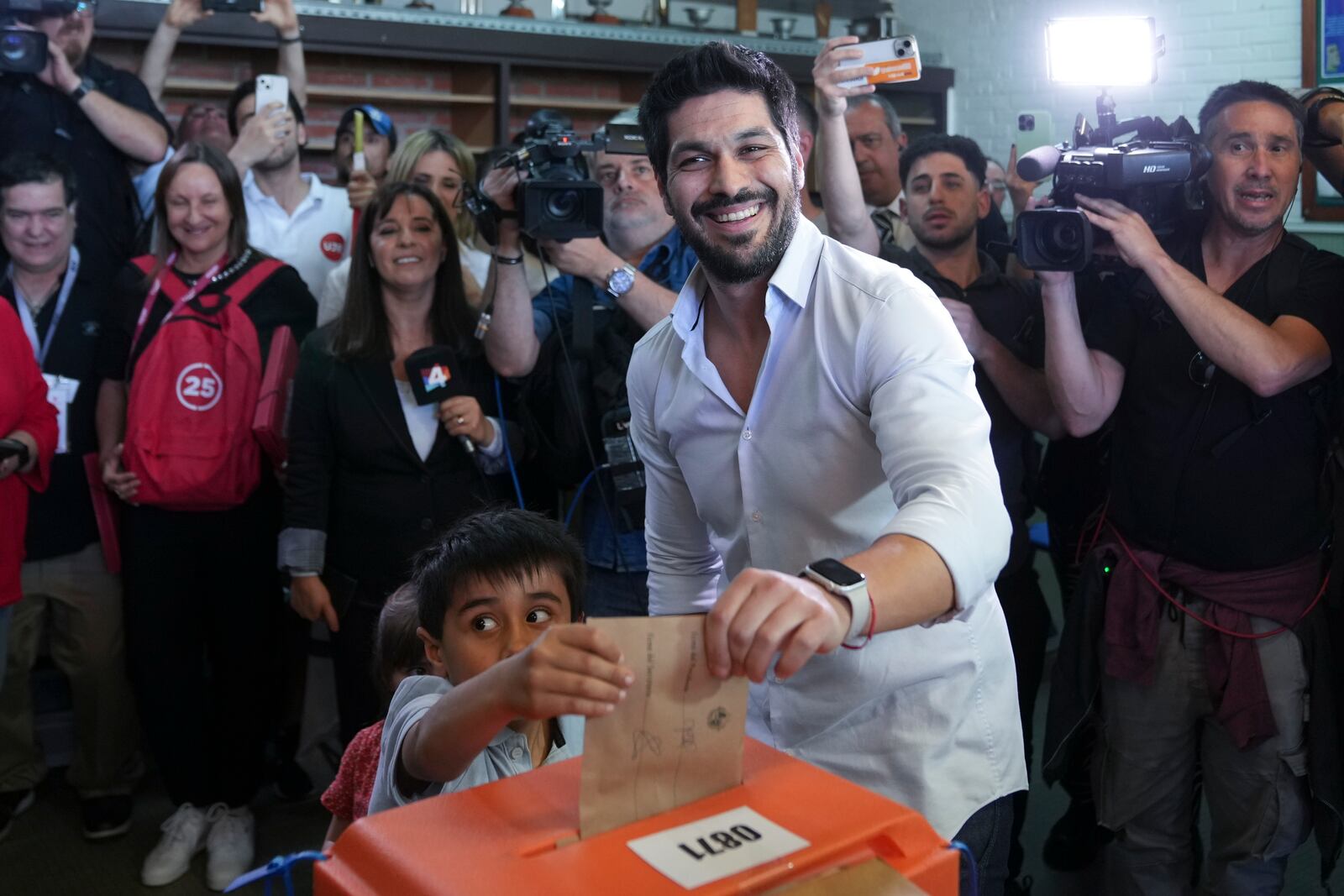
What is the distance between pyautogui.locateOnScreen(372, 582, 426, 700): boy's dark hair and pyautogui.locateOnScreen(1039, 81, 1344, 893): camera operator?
1142 mm

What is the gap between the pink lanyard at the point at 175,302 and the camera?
9.03 ft

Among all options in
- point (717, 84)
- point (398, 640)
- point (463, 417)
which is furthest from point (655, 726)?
point (463, 417)

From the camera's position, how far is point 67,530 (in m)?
2.88

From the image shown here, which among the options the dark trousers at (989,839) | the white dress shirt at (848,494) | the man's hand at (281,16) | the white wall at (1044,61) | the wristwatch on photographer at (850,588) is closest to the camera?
the wristwatch on photographer at (850,588)

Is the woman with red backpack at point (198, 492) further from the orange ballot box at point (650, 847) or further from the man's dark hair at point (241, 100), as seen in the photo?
the orange ballot box at point (650, 847)

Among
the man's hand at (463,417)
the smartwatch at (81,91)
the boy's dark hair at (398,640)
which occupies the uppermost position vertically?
the smartwatch at (81,91)

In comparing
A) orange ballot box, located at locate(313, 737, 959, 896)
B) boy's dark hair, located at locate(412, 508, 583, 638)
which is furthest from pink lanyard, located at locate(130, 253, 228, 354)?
orange ballot box, located at locate(313, 737, 959, 896)

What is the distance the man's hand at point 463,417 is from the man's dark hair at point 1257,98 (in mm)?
1434

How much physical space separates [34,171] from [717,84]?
2081 mm

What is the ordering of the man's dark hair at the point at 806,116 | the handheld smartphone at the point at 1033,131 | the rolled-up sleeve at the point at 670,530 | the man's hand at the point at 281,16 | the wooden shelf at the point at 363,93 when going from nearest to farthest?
1. the rolled-up sleeve at the point at 670,530
2. the man's dark hair at the point at 806,116
3. the handheld smartphone at the point at 1033,131
4. the man's hand at the point at 281,16
5. the wooden shelf at the point at 363,93

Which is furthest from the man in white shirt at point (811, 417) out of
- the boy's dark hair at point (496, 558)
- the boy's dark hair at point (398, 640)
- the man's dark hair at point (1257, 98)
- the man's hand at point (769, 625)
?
the man's dark hair at point (1257, 98)

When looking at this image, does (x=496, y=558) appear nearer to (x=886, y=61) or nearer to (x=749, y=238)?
(x=749, y=238)

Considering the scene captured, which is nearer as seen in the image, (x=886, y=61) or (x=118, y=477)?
(x=886, y=61)

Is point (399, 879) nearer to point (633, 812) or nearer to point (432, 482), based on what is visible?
point (633, 812)
